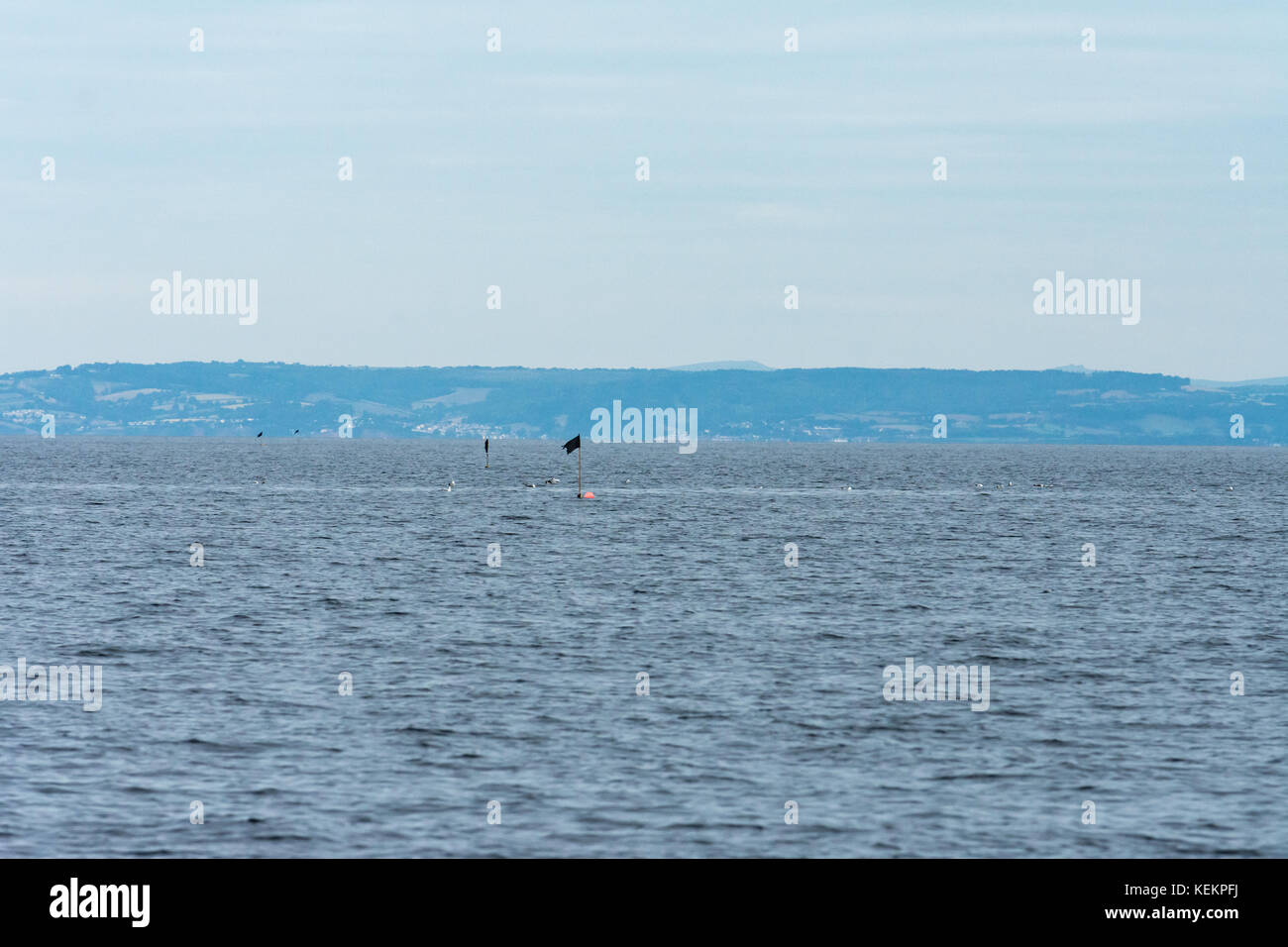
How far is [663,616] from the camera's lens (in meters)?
51.9

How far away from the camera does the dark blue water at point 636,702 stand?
965 inches

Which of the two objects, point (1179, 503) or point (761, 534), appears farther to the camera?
point (1179, 503)

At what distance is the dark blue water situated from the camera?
24.5 m

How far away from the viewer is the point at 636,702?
35000 mm

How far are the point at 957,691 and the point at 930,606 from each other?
18.8m

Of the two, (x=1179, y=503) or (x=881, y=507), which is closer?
(x=881, y=507)

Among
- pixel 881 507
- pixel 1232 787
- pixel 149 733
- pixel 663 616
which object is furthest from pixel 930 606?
pixel 881 507

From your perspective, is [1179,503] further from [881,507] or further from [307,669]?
[307,669]
